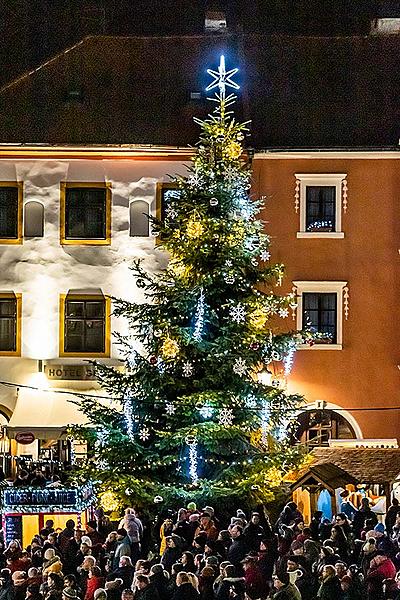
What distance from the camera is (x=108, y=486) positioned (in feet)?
90.8

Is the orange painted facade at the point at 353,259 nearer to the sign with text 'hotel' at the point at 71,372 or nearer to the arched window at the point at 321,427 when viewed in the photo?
the arched window at the point at 321,427

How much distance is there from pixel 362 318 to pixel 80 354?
717 centimetres

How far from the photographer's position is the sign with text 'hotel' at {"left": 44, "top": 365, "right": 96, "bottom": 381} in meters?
38.1

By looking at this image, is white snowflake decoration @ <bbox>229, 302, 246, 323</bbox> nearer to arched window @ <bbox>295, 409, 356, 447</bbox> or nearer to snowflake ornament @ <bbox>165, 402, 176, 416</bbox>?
snowflake ornament @ <bbox>165, 402, 176, 416</bbox>

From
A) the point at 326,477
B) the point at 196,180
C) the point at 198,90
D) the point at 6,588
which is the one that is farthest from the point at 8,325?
the point at 6,588

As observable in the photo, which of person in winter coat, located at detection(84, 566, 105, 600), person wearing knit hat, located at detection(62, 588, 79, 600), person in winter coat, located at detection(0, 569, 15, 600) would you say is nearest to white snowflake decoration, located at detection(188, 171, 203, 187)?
person in winter coat, located at detection(84, 566, 105, 600)

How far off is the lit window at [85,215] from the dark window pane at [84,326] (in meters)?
1.60

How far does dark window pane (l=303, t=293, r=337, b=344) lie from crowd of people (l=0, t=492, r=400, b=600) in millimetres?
11637

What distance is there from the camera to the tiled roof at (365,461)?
→ 30.5m

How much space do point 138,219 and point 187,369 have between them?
11.0 meters

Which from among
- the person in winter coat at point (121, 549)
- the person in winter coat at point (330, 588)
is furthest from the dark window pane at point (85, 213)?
the person in winter coat at point (330, 588)

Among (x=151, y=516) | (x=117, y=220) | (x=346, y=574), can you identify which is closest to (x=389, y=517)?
(x=151, y=516)

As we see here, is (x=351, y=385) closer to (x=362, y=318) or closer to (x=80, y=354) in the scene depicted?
(x=362, y=318)

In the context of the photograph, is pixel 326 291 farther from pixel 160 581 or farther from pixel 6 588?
pixel 6 588
